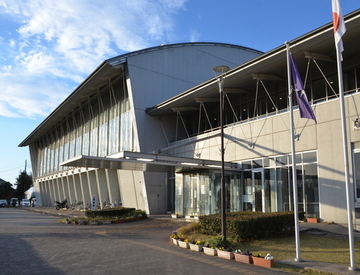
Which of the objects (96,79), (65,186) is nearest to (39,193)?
(65,186)

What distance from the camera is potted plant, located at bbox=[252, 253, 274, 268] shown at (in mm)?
9641

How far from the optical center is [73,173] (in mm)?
46906

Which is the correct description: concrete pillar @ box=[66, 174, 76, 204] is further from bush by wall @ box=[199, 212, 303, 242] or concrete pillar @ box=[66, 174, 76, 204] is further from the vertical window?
the vertical window

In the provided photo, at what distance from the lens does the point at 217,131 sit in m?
27.2

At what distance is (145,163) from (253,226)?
924 cm

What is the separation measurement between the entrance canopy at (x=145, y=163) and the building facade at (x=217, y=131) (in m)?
0.07

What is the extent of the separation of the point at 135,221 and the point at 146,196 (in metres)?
5.89

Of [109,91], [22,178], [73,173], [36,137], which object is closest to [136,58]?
[109,91]

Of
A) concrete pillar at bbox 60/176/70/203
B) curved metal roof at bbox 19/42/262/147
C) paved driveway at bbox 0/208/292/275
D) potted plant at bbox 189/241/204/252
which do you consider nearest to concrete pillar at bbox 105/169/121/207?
curved metal roof at bbox 19/42/262/147

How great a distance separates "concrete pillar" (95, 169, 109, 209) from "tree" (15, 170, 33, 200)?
62016 millimetres

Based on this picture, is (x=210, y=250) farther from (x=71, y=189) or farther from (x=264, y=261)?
(x=71, y=189)

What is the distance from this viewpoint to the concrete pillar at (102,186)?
129 feet

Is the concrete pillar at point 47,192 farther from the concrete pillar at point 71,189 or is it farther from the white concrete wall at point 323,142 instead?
the white concrete wall at point 323,142

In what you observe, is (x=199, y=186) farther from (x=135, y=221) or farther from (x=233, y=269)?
(x=233, y=269)
